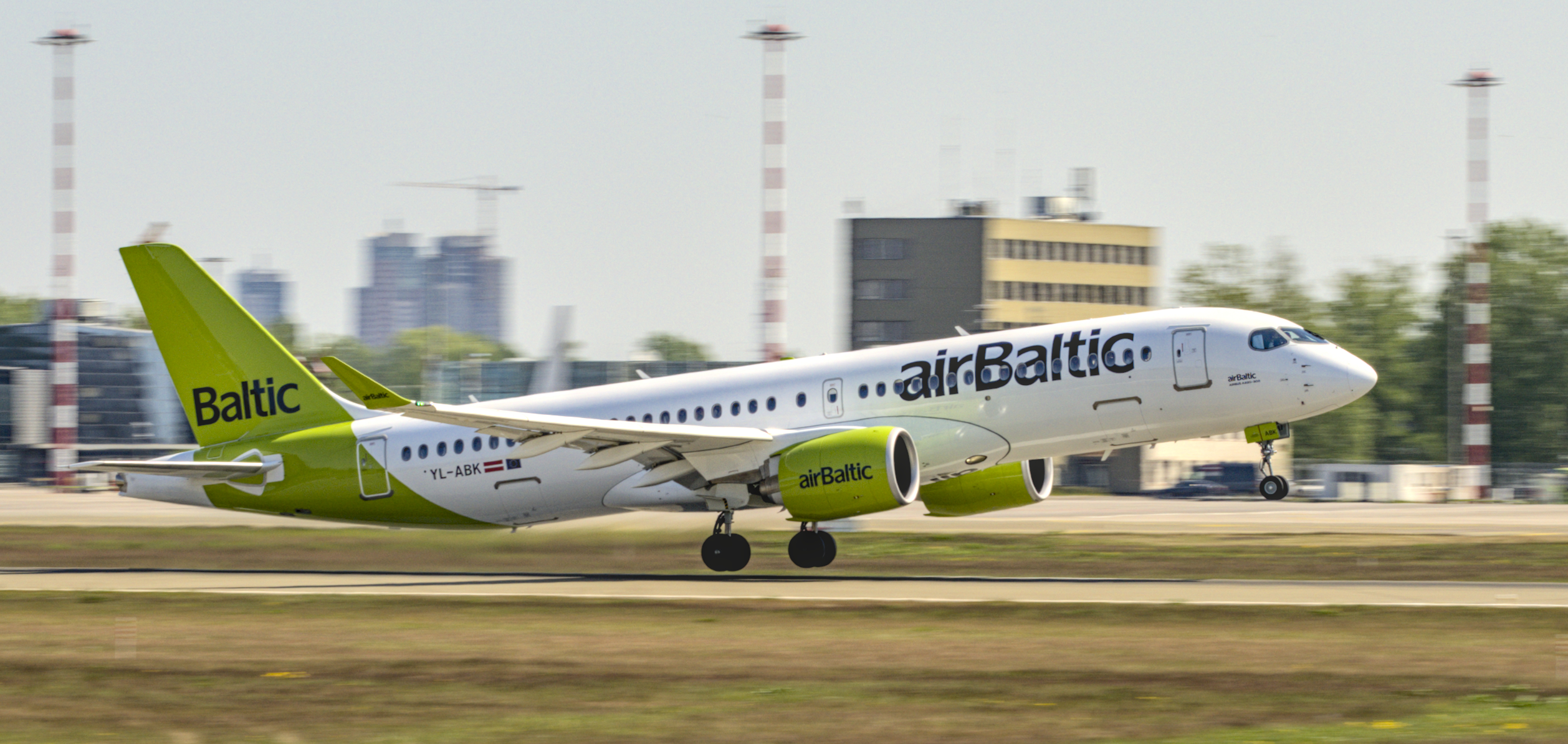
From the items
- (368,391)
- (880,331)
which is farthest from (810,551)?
(880,331)

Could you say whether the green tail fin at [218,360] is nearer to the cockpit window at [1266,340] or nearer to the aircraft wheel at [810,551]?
the aircraft wheel at [810,551]

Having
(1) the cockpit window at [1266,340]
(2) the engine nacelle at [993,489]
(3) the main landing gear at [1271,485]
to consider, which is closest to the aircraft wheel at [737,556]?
(2) the engine nacelle at [993,489]

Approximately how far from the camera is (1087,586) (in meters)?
27.9

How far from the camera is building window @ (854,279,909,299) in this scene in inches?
5138

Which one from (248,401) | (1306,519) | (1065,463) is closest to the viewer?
(248,401)

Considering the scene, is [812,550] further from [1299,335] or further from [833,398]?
A: [1299,335]

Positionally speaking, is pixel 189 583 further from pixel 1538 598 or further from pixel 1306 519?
pixel 1306 519

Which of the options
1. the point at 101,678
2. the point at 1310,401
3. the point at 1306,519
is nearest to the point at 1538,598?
the point at 1310,401

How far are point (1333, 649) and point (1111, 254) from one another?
128760 millimetres

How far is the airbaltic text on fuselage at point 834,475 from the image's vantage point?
28.6 meters

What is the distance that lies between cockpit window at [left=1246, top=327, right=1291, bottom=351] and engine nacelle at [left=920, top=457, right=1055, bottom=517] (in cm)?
512

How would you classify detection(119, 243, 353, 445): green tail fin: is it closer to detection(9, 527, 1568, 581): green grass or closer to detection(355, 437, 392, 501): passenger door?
detection(355, 437, 392, 501): passenger door

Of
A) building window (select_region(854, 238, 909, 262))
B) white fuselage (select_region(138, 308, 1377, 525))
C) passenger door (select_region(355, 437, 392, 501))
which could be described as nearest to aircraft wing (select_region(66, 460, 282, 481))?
passenger door (select_region(355, 437, 392, 501))

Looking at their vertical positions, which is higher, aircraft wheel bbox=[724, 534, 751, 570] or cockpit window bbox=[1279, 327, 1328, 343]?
cockpit window bbox=[1279, 327, 1328, 343]
